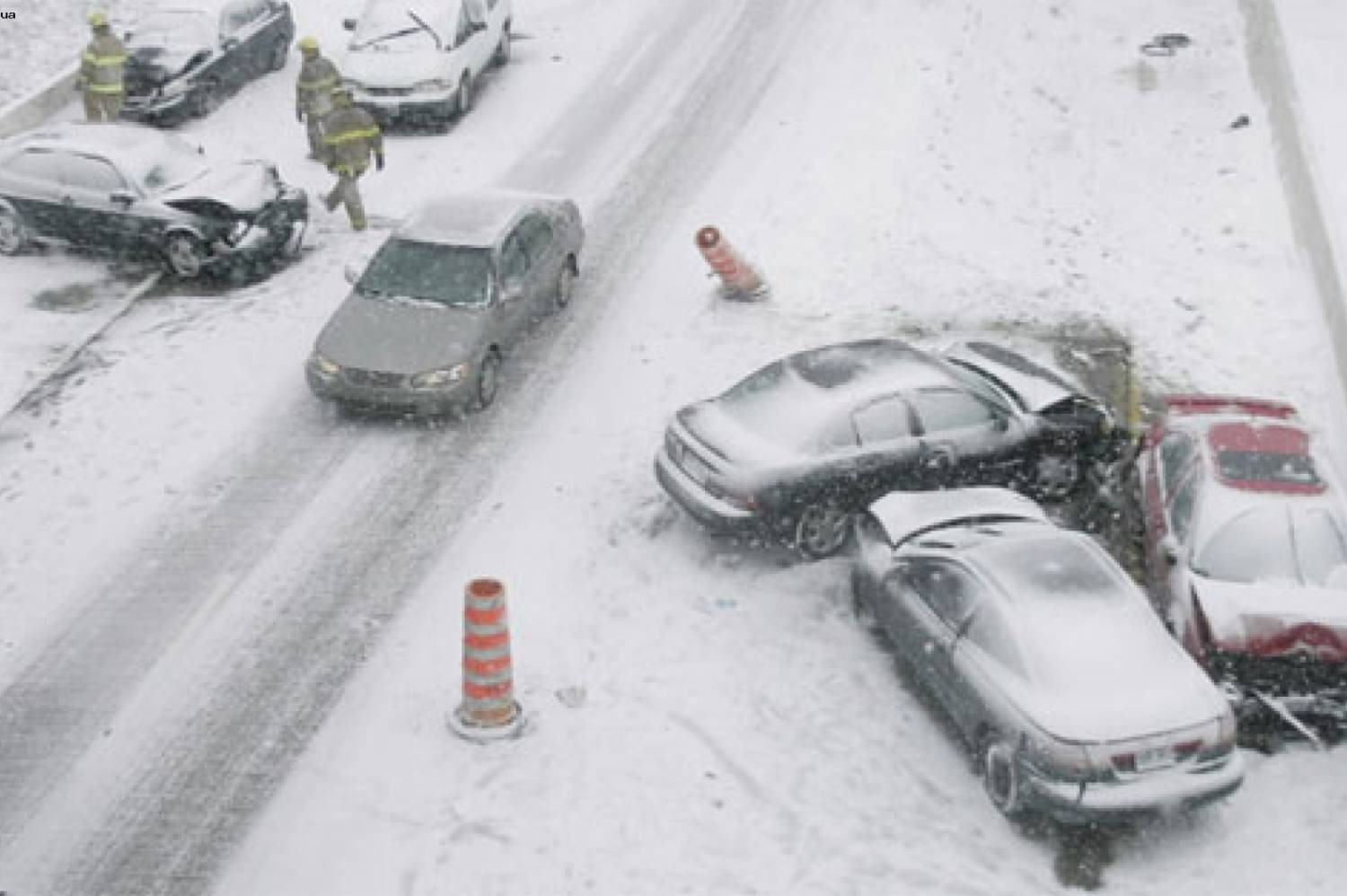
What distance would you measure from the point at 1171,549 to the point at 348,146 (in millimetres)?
11136

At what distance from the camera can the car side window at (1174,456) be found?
13.6 m

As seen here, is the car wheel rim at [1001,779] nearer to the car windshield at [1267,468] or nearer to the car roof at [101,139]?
the car windshield at [1267,468]

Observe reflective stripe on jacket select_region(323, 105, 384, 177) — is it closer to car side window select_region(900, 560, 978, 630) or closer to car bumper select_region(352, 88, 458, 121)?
car bumper select_region(352, 88, 458, 121)

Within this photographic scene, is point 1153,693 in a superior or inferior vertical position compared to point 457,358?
inferior

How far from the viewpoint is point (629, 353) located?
17094mm

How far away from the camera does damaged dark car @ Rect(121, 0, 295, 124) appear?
2230cm

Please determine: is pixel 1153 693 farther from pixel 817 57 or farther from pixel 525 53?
pixel 525 53

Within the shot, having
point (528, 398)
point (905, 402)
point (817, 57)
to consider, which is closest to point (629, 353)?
point (528, 398)

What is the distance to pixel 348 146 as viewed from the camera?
63.4 feet

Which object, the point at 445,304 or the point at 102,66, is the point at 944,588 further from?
the point at 102,66

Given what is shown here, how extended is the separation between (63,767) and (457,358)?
5.65 metres

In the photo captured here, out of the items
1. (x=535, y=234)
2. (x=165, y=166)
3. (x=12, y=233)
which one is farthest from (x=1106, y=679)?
(x=12, y=233)

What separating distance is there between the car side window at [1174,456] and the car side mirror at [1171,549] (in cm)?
61

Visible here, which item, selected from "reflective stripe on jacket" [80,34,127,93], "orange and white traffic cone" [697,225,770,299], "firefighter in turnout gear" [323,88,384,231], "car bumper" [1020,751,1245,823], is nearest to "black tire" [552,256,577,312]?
"orange and white traffic cone" [697,225,770,299]
